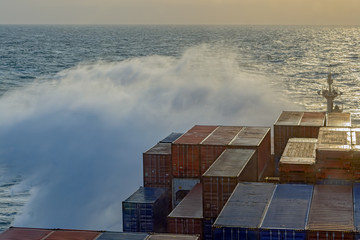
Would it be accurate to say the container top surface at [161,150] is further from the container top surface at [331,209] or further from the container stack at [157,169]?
the container top surface at [331,209]

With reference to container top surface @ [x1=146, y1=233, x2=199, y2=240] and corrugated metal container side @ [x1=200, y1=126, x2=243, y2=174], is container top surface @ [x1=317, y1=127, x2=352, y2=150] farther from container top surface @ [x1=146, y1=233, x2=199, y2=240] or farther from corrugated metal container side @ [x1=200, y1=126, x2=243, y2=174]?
container top surface @ [x1=146, y1=233, x2=199, y2=240]

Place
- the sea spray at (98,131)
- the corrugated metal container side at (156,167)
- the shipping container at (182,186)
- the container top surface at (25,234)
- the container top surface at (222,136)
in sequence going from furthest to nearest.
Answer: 1. the sea spray at (98,131)
2. the corrugated metal container side at (156,167)
3. the container top surface at (222,136)
4. the shipping container at (182,186)
5. the container top surface at (25,234)

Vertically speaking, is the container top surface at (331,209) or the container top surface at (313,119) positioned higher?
the container top surface at (313,119)

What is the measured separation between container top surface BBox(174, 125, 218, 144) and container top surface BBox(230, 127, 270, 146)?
1970 mm

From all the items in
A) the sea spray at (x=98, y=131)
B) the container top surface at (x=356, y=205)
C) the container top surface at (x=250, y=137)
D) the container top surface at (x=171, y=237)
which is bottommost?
the sea spray at (x=98, y=131)

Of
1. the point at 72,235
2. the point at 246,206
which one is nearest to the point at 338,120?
the point at 246,206

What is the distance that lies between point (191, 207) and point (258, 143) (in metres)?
7.15

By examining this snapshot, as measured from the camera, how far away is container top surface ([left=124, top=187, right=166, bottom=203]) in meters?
31.9

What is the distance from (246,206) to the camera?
24.8 m

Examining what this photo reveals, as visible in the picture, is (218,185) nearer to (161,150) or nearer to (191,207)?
(191,207)

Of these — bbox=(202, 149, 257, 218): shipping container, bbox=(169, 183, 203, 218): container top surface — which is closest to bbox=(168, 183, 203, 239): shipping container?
bbox=(169, 183, 203, 218): container top surface

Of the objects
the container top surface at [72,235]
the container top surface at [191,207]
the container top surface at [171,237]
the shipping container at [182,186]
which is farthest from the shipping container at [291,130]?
the container top surface at [72,235]

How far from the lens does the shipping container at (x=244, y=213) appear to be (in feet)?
73.7

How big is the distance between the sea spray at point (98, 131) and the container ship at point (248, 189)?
288 inches
